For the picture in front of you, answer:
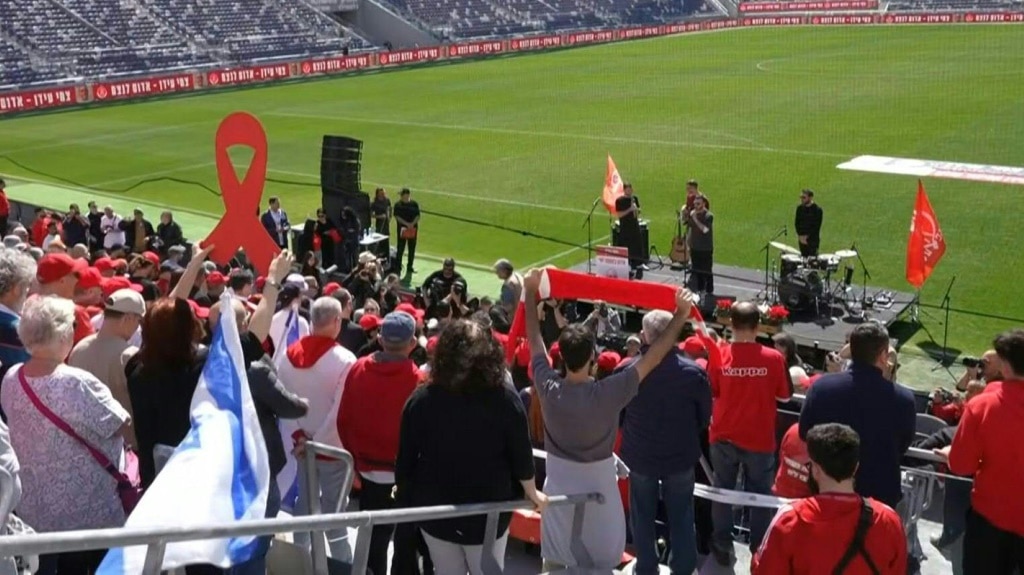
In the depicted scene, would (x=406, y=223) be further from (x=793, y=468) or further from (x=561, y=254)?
(x=793, y=468)

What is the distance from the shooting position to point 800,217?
14.3 metres

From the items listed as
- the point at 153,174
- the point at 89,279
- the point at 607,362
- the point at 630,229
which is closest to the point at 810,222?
the point at 630,229

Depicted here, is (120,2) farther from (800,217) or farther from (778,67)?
(800,217)

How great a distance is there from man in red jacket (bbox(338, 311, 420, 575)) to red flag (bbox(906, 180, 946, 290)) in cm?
904

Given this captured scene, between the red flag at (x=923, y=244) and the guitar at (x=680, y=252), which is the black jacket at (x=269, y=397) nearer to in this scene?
the red flag at (x=923, y=244)

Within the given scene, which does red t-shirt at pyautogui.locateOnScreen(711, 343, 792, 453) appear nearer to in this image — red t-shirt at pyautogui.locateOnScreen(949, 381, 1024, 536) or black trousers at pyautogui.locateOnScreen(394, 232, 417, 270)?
red t-shirt at pyautogui.locateOnScreen(949, 381, 1024, 536)

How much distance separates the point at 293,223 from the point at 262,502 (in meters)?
16.0

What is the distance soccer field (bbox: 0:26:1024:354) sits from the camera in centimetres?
1700

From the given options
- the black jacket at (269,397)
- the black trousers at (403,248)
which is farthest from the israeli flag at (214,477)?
the black trousers at (403,248)

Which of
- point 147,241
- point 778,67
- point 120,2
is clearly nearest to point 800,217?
point 147,241

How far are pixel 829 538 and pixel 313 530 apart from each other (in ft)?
5.36

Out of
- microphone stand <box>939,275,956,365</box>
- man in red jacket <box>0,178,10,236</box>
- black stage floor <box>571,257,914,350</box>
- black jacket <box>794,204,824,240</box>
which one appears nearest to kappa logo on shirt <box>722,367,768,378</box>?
black stage floor <box>571,257,914,350</box>

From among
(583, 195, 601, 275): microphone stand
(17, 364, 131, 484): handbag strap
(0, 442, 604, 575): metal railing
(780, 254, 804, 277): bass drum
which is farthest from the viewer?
(583, 195, 601, 275): microphone stand

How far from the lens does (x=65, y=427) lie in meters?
3.86
